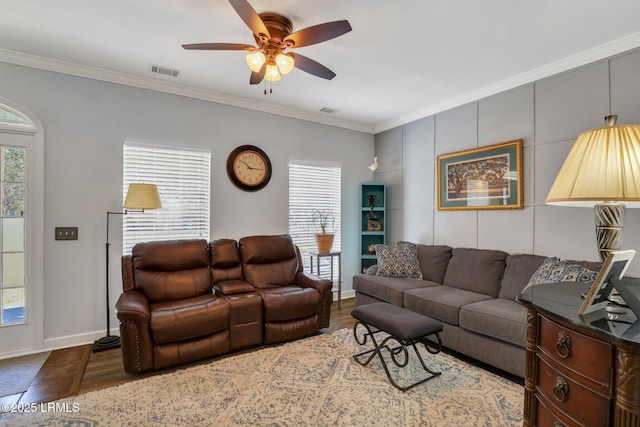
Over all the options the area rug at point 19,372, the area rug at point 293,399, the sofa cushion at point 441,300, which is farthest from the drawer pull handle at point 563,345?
the area rug at point 19,372

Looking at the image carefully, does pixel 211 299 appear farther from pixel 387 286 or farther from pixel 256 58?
pixel 256 58

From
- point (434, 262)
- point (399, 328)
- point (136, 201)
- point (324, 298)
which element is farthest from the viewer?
point (434, 262)

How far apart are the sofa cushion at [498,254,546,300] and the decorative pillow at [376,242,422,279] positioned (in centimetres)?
101

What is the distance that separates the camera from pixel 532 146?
324 centimetres

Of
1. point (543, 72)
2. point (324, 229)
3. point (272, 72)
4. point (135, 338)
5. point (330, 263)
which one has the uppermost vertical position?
point (543, 72)

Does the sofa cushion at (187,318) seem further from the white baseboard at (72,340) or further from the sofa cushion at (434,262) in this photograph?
the sofa cushion at (434,262)

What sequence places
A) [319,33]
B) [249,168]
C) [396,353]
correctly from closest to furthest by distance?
[319,33]
[396,353]
[249,168]

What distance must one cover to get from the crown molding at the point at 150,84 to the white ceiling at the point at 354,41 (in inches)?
0.4

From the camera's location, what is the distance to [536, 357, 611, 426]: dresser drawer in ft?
3.12

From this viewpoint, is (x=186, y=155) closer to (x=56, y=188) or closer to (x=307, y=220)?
(x=56, y=188)

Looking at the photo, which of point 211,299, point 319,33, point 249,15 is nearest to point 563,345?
point 319,33

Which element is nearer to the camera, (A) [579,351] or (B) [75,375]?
(A) [579,351]

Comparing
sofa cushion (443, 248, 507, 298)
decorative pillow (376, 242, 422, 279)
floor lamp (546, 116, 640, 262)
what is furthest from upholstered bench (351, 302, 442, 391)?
floor lamp (546, 116, 640, 262)

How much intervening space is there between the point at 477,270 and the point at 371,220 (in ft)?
6.29
